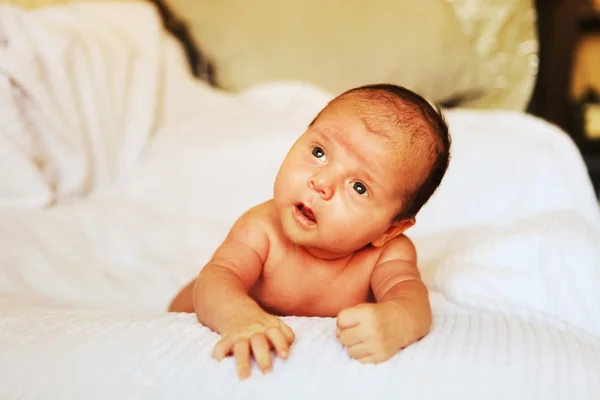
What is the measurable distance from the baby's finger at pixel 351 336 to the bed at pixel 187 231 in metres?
0.02

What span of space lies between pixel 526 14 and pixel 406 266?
138cm

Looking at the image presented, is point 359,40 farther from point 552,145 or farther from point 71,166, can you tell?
point 71,166

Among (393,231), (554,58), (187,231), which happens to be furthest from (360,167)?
(554,58)

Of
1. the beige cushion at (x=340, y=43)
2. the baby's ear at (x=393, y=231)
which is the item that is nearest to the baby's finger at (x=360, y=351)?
the baby's ear at (x=393, y=231)

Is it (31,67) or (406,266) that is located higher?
(31,67)

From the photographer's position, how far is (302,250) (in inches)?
30.9

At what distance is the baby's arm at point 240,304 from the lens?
1.85ft

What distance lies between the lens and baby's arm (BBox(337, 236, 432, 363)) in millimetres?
574

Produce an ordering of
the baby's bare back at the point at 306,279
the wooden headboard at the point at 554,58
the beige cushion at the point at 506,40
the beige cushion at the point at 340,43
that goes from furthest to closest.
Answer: the wooden headboard at the point at 554,58 → the beige cushion at the point at 506,40 → the beige cushion at the point at 340,43 → the baby's bare back at the point at 306,279

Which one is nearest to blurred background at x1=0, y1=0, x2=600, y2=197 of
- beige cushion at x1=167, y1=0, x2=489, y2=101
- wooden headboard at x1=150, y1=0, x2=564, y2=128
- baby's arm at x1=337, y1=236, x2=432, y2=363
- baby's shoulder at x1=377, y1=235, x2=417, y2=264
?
beige cushion at x1=167, y1=0, x2=489, y2=101

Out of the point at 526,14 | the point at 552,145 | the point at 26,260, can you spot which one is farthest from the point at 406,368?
the point at 526,14

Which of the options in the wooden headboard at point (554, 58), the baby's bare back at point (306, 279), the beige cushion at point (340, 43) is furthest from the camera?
the wooden headboard at point (554, 58)

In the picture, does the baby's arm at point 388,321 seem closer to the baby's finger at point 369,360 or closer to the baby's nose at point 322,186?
the baby's finger at point 369,360

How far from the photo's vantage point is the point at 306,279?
0.79m
